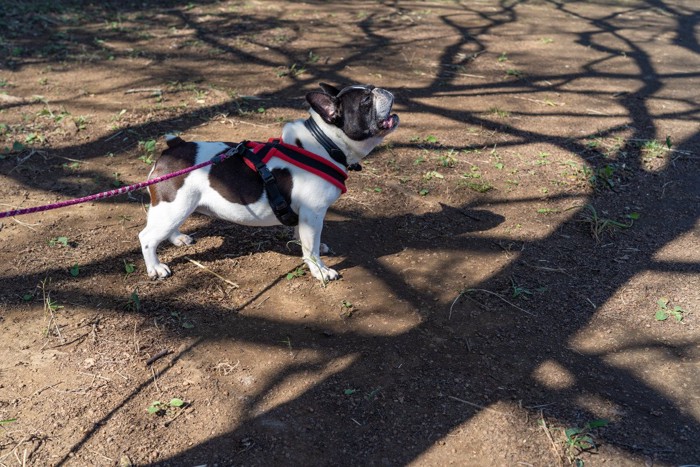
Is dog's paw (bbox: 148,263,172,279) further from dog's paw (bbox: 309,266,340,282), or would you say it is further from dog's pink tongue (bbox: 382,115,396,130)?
dog's pink tongue (bbox: 382,115,396,130)

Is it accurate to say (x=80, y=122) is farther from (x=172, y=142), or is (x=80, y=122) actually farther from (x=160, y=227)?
(x=160, y=227)

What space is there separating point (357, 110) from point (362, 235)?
1232 millimetres

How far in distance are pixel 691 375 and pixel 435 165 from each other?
277cm

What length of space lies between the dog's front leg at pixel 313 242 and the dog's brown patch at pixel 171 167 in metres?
0.74

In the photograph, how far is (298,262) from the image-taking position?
4195 millimetres

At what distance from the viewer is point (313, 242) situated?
3.86 metres

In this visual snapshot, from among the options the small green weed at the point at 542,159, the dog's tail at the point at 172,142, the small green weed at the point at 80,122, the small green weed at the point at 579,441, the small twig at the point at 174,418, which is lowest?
the small green weed at the point at 579,441

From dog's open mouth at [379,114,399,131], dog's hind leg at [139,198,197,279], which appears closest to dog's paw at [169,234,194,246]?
dog's hind leg at [139,198,197,279]

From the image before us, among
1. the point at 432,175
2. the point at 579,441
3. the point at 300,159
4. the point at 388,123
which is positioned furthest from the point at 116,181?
the point at 579,441

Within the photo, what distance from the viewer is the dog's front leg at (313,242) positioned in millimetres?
3748

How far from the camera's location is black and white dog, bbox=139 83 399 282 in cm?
357

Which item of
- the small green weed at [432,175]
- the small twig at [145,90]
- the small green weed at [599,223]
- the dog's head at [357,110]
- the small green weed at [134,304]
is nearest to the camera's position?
the dog's head at [357,110]

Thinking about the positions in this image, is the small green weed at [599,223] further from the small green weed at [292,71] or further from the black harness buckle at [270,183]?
the small green weed at [292,71]

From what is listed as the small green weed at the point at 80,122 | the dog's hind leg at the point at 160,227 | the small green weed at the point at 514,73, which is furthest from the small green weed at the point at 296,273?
the small green weed at the point at 514,73
